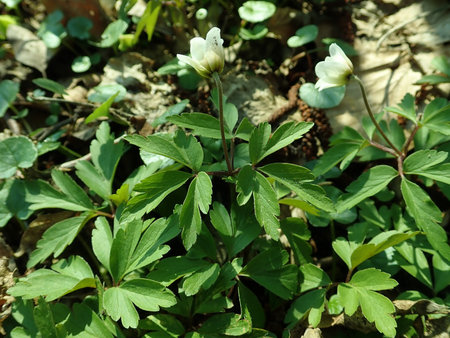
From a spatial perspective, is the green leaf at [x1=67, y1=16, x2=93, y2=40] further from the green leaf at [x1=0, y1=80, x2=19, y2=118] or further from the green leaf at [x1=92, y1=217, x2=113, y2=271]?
the green leaf at [x1=92, y1=217, x2=113, y2=271]

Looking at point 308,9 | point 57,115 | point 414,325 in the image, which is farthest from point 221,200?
point 308,9

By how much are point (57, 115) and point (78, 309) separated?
168 cm

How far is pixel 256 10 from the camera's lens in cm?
301

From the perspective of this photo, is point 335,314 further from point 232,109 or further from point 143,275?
point 232,109

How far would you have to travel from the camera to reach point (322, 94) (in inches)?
108

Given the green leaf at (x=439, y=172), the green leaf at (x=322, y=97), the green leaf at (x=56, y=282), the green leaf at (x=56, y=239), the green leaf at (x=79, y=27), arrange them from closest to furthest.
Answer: the green leaf at (x=56, y=282) → the green leaf at (x=439, y=172) → the green leaf at (x=56, y=239) → the green leaf at (x=322, y=97) → the green leaf at (x=79, y=27)

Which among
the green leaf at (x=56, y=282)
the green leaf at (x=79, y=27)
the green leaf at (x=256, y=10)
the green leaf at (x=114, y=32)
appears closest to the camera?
the green leaf at (x=56, y=282)

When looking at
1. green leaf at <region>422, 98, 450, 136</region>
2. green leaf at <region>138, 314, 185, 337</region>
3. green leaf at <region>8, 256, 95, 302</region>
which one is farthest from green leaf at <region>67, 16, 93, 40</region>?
→ green leaf at <region>422, 98, 450, 136</region>

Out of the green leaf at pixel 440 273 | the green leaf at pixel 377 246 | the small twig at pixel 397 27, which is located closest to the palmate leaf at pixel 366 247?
the green leaf at pixel 377 246

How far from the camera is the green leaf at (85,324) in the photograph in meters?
1.90

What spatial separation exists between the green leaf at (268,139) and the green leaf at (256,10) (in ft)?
4.31

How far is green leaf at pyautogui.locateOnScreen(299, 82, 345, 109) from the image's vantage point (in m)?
2.70

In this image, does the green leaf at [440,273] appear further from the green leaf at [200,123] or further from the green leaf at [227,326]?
the green leaf at [200,123]

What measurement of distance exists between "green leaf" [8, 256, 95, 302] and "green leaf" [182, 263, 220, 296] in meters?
0.47
